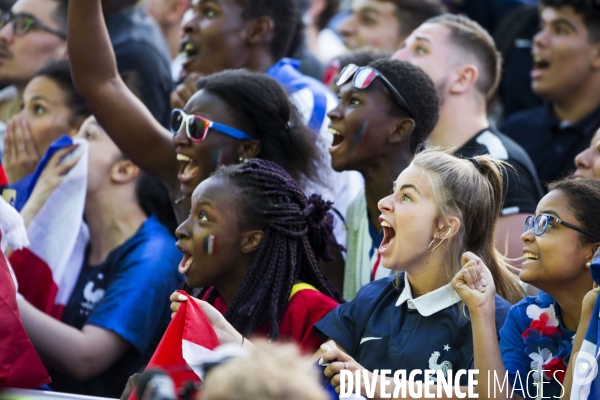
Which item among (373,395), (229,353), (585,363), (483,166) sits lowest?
(373,395)

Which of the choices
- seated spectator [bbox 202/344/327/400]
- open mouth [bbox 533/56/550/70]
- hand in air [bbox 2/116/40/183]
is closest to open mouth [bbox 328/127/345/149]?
hand in air [bbox 2/116/40/183]

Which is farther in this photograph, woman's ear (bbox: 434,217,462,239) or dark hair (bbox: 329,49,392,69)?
dark hair (bbox: 329,49,392,69)

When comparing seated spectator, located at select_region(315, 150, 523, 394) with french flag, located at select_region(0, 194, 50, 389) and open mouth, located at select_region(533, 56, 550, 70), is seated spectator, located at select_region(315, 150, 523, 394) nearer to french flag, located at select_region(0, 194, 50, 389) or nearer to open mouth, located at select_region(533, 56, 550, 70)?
french flag, located at select_region(0, 194, 50, 389)

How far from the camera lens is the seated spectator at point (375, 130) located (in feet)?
12.8

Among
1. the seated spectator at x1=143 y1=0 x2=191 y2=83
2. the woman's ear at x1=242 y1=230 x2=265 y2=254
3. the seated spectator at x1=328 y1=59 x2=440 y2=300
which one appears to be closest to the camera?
the woman's ear at x1=242 y1=230 x2=265 y2=254

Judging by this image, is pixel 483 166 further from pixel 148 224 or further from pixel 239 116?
pixel 148 224

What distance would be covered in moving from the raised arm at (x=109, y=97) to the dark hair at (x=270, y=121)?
33 cm

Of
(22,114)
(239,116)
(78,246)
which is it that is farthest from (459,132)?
(22,114)

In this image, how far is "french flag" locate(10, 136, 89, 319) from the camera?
14.1ft

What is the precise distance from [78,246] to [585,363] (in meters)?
2.73

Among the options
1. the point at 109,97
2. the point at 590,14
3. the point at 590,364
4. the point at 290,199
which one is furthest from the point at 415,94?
the point at 590,14

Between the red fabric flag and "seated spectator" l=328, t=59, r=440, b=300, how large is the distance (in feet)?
4.23

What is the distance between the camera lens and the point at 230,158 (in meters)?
3.89

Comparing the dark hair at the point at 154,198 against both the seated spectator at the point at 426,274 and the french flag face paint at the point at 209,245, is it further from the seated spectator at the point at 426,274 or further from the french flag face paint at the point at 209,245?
the seated spectator at the point at 426,274
